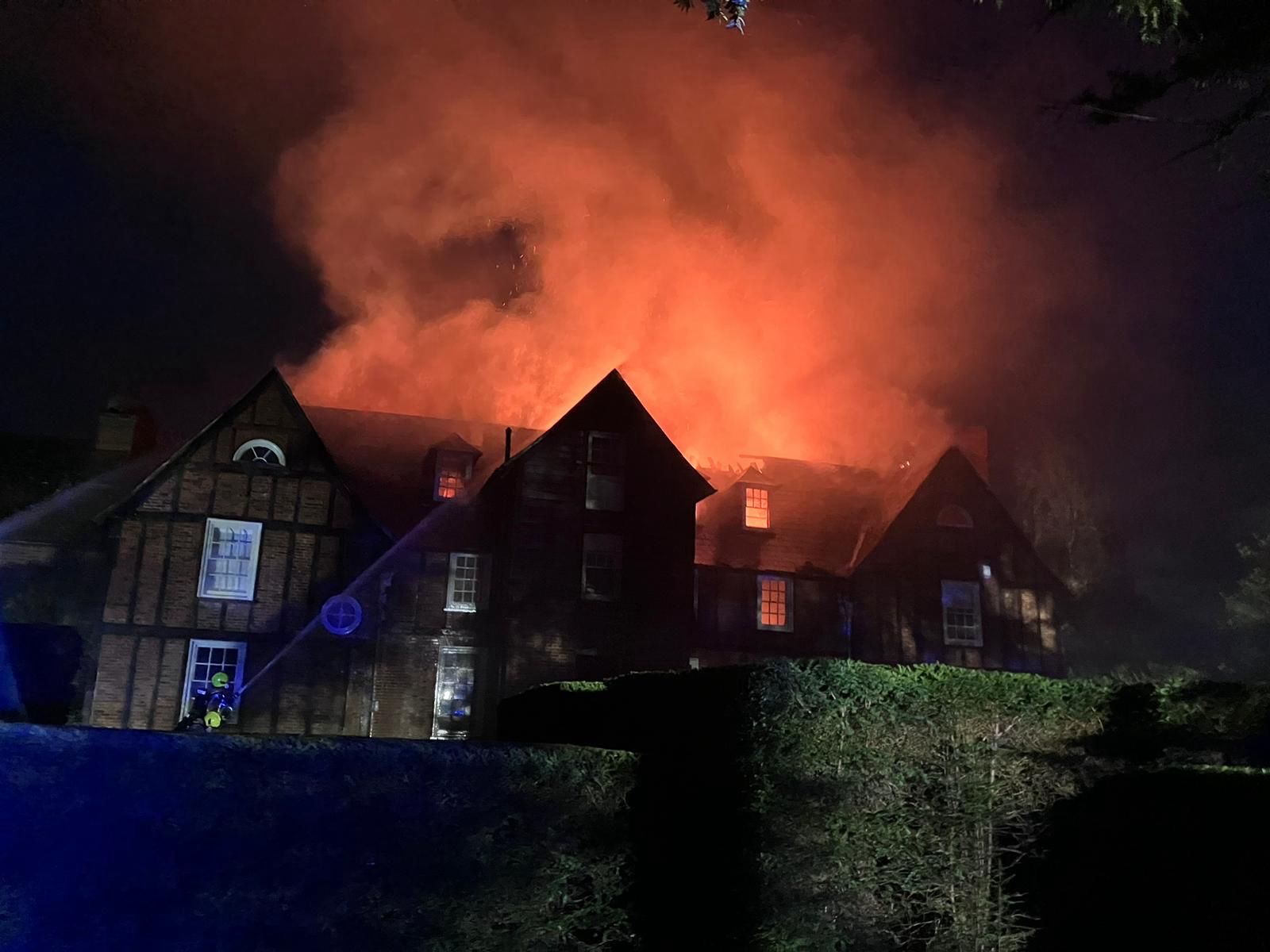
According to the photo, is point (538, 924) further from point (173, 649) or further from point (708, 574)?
point (708, 574)

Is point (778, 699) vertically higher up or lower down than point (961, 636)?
lower down

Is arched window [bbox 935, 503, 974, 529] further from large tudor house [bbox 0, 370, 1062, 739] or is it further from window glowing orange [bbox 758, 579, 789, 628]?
window glowing orange [bbox 758, 579, 789, 628]

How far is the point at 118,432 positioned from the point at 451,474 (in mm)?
10254

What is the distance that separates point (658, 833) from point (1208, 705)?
5.19 metres

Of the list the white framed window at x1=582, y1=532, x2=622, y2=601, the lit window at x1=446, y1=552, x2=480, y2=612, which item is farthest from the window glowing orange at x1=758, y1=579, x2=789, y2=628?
the lit window at x1=446, y1=552, x2=480, y2=612

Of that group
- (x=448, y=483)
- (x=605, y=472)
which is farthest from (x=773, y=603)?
(x=448, y=483)

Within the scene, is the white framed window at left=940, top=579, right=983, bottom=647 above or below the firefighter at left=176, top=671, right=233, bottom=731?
above

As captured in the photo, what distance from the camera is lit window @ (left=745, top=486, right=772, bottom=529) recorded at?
3003cm

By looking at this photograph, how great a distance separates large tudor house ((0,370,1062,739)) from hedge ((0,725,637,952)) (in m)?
14.4

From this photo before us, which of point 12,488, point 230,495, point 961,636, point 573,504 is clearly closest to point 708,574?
point 573,504

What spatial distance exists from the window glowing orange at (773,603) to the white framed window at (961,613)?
5.05 m

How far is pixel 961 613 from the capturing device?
96.5ft

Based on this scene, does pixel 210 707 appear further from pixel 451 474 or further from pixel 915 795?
pixel 915 795

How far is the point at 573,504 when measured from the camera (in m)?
24.6
